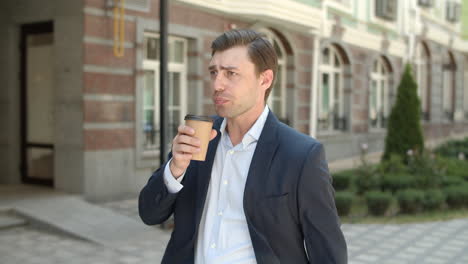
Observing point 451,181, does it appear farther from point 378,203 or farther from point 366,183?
point 378,203

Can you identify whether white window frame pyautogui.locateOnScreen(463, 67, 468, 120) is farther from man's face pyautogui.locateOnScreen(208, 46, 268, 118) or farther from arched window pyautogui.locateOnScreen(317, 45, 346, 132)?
man's face pyautogui.locateOnScreen(208, 46, 268, 118)

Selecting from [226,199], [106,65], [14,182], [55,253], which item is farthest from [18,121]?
[226,199]

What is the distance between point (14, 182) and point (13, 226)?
8.27ft

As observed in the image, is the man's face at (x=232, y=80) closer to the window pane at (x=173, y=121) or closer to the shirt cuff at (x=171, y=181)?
the shirt cuff at (x=171, y=181)

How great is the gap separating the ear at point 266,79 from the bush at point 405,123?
996 centimetres

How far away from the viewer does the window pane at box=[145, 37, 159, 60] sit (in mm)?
9461

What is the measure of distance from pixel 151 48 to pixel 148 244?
434cm

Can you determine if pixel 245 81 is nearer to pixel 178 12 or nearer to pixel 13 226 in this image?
pixel 13 226

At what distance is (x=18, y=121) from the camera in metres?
9.09

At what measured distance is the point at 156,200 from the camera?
2.02 m

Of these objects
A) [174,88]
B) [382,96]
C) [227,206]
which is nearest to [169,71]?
[174,88]

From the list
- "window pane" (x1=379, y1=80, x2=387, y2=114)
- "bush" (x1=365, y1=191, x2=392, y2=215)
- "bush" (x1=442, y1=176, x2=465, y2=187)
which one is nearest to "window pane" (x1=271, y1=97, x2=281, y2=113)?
"bush" (x1=442, y1=176, x2=465, y2=187)

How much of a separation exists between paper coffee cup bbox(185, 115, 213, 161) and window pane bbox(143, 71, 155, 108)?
7754 mm

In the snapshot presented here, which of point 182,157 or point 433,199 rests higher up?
point 182,157
